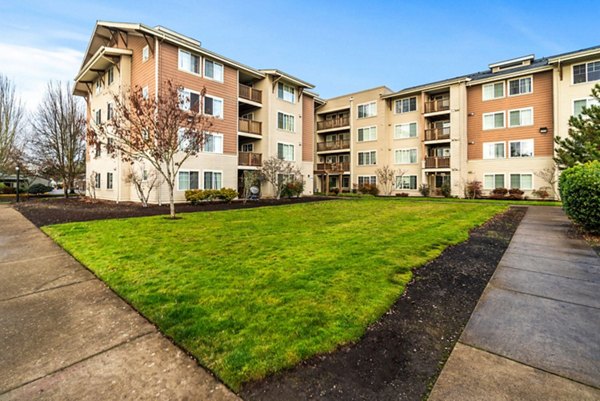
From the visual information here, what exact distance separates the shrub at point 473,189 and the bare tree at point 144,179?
89.5ft

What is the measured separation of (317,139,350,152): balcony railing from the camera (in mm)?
37219

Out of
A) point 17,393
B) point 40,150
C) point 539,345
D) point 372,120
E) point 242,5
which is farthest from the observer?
point 372,120

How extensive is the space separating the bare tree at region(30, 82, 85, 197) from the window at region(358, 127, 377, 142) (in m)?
30.2

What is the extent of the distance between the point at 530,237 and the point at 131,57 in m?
26.4

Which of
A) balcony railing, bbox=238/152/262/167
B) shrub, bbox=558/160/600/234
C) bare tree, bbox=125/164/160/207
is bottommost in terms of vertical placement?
shrub, bbox=558/160/600/234

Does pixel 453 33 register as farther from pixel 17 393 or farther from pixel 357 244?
pixel 17 393

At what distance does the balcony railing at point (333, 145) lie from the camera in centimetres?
3722

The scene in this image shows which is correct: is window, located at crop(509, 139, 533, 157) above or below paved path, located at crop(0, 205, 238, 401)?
above

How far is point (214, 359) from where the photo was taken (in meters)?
2.54

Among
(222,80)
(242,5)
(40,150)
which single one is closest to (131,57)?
(222,80)

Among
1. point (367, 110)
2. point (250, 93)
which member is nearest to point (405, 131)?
point (367, 110)

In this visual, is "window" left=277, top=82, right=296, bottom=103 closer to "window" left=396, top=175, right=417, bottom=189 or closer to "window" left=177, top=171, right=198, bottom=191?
"window" left=177, top=171, right=198, bottom=191

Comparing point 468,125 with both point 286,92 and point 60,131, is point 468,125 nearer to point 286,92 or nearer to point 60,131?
point 286,92

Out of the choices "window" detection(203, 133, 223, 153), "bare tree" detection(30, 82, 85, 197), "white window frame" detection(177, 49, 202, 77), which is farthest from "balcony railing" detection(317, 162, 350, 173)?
"bare tree" detection(30, 82, 85, 197)
